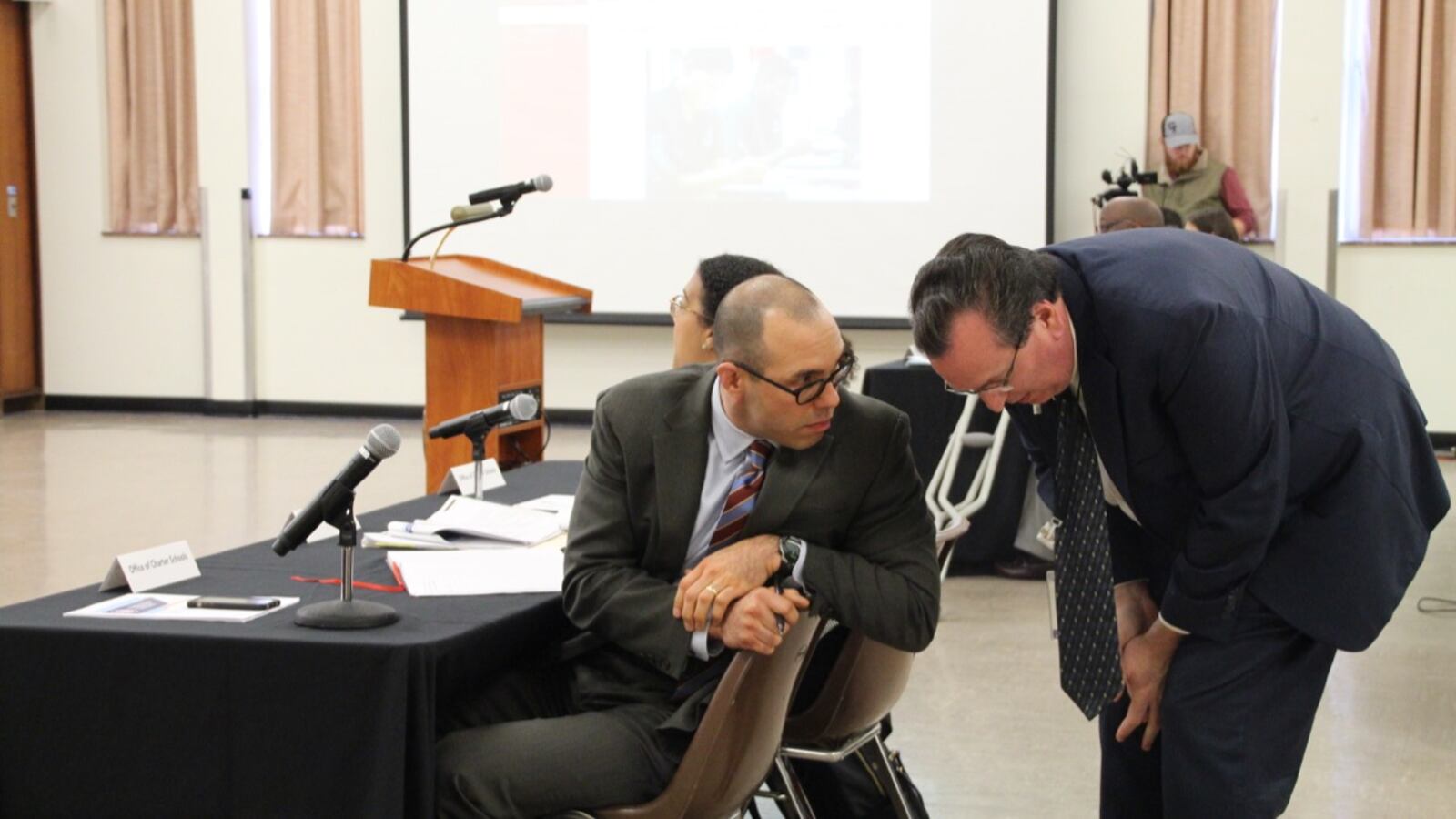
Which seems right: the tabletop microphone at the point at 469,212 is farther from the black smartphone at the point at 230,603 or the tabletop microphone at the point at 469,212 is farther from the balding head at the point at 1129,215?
the black smartphone at the point at 230,603

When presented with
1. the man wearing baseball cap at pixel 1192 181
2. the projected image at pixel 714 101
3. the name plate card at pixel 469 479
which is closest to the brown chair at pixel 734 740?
the name plate card at pixel 469 479

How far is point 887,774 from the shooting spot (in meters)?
2.72

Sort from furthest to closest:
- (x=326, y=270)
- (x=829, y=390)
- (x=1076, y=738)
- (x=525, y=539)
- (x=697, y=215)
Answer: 1. (x=326, y=270)
2. (x=697, y=215)
3. (x=1076, y=738)
4. (x=525, y=539)
5. (x=829, y=390)

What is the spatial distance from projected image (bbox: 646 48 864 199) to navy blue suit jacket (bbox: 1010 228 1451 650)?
22.9ft

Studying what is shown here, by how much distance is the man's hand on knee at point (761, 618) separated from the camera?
2166 mm

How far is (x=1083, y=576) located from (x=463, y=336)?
2633 millimetres

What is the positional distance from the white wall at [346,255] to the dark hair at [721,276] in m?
5.78

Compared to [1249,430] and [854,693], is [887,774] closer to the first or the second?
[854,693]

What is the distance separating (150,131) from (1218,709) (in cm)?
921

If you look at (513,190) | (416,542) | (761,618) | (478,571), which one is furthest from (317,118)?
(761,618)

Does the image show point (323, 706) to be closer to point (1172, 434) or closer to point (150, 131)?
point (1172, 434)

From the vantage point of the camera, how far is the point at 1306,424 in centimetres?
204

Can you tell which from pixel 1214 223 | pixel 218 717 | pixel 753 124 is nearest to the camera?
pixel 218 717

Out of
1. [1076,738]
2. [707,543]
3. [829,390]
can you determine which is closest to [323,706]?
[707,543]
